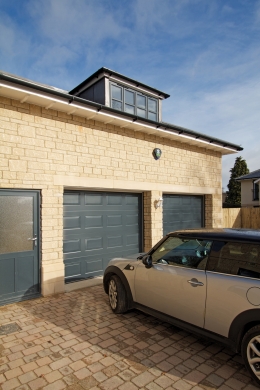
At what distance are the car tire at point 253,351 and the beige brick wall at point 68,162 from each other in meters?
3.92

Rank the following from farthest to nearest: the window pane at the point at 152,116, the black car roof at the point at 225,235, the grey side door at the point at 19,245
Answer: the window pane at the point at 152,116 → the grey side door at the point at 19,245 → the black car roof at the point at 225,235

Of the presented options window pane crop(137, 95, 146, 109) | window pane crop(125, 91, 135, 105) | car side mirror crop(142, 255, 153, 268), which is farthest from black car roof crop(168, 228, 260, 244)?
window pane crop(137, 95, 146, 109)

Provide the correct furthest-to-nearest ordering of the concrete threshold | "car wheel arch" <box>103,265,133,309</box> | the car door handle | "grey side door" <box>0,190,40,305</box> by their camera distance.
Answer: the concrete threshold < "grey side door" <box>0,190,40,305</box> < "car wheel arch" <box>103,265,133,309</box> < the car door handle

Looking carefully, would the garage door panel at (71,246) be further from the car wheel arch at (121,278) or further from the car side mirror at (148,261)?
the car side mirror at (148,261)

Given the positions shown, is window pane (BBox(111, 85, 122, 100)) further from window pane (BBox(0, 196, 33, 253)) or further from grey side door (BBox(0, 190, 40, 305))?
window pane (BBox(0, 196, 33, 253))

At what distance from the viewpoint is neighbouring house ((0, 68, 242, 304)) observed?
502 cm

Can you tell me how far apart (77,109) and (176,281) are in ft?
13.5

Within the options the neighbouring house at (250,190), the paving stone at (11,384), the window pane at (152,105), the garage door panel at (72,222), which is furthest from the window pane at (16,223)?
the neighbouring house at (250,190)

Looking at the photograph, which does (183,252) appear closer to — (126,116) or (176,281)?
(176,281)

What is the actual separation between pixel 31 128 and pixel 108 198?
2515 mm

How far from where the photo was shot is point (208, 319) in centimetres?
294

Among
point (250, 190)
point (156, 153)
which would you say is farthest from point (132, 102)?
point (250, 190)

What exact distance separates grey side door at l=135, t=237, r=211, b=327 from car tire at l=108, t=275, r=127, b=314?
0.36 metres

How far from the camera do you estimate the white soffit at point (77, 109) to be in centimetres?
477
